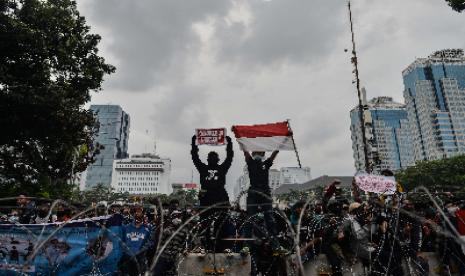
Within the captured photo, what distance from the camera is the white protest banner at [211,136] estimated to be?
12781mm

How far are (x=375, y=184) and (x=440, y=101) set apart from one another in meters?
183

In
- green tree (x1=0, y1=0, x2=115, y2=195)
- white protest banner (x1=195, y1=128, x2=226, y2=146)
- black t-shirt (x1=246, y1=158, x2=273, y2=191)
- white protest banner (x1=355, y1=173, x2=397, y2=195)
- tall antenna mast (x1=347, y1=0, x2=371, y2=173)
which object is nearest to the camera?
black t-shirt (x1=246, y1=158, x2=273, y2=191)

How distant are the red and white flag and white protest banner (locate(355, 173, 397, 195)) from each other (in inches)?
83.2

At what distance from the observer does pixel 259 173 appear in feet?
28.2

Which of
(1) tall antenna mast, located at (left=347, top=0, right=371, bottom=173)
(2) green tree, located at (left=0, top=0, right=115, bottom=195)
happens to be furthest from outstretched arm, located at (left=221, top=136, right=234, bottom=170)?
(1) tall antenna mast, located at (left=347, top=0, right=371, bottom=173)

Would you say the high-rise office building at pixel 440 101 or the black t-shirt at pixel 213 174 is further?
the high-rise office building at pixel 440 101

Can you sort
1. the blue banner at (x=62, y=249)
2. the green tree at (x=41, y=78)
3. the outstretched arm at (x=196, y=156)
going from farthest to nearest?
the green tree at (x=41, y=78) < the outstretched arm at (x=196, y=156) < the blue banner at (x=62, y=249)

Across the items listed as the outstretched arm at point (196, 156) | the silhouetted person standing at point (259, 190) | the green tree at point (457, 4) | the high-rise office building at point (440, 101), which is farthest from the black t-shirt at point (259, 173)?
the high-rise office building at point (440, 101)

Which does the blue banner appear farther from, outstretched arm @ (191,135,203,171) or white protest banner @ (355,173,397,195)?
white protest banner @ (355,173,397,195)

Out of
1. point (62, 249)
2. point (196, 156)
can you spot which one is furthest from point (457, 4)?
point (62, 249)

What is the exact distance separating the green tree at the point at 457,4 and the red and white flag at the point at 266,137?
8.96 m

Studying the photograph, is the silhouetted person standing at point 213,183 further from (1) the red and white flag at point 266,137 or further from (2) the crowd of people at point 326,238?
(1) the red and white flag at point 266,137

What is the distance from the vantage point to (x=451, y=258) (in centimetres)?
809

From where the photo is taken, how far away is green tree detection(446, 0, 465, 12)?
1451 centimetres
